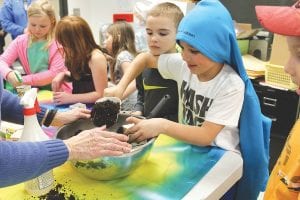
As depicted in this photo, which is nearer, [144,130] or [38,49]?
[144,130]

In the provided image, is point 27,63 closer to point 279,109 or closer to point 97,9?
point 279,109

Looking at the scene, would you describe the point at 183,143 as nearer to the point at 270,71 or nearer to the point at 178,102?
the point at 178,102

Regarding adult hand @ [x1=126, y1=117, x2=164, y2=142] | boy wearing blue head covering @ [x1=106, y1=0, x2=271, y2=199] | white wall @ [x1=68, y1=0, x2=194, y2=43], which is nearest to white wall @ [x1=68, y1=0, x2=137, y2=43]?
white wall @ [x1=68, y1=0, x2=194, y2=43]

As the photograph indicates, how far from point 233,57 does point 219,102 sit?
0.54ft

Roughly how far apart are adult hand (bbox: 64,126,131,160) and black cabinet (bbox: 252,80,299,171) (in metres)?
1.70

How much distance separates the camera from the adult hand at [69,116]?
112cm

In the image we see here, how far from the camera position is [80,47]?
1.76 metres

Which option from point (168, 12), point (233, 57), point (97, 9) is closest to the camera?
point (233, 57)

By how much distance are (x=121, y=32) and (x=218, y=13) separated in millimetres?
1381

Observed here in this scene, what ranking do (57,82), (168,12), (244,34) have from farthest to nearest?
(244,34), (57,82), (168,12)

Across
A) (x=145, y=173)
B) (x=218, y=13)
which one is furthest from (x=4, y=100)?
(x=218, y=13)

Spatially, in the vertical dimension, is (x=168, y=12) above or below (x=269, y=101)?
above

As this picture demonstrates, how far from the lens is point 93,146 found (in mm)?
833

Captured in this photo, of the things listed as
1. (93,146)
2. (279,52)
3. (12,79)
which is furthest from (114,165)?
(279,52)
